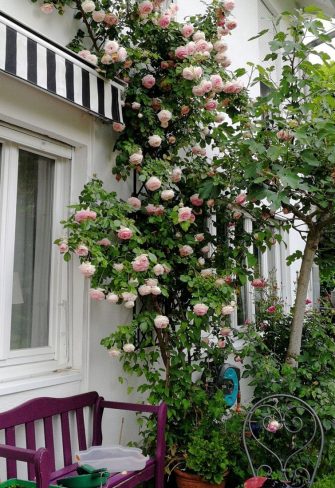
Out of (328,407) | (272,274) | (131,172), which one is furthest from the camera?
(272,274)

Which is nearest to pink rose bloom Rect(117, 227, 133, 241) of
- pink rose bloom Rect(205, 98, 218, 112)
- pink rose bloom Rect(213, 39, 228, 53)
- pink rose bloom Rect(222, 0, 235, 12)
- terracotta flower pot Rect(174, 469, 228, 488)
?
pink rose bloom Rect(205, 98, 218, 112)

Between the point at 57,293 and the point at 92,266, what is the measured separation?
56cm

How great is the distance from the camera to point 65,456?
3199 mm

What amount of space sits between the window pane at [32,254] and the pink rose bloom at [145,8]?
57.4 inches

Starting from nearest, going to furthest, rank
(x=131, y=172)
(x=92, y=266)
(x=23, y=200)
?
(x=92, y=266) → (x=23, y=200) → (x=131, y=172)

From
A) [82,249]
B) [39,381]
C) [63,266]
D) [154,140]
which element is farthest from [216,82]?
[39,381]

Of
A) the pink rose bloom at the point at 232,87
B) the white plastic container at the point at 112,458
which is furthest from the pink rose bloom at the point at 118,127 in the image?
the white plastic container at the point at 112,458

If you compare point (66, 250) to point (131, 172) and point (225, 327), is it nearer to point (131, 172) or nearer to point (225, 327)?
point (131, 172)

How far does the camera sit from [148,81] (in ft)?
12.8

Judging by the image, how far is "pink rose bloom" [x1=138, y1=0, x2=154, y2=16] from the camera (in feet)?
12.3

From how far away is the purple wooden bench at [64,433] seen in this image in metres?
2.71

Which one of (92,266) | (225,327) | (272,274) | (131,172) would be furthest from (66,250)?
(272,274)

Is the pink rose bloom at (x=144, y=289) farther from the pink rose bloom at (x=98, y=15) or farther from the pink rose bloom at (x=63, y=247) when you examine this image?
the pink rose bloom at (x=98, y=15)

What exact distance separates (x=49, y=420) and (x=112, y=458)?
51 centimetres
